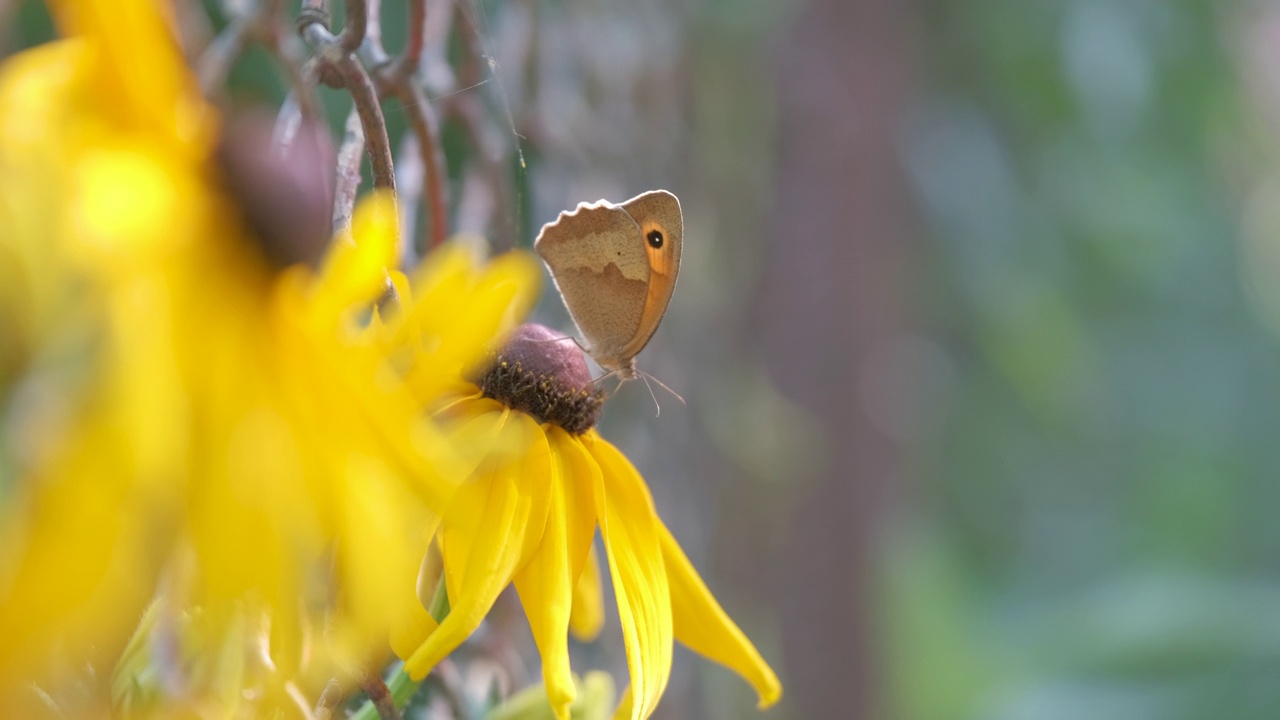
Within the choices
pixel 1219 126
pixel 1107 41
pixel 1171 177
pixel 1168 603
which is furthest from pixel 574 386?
pixel 1219 126

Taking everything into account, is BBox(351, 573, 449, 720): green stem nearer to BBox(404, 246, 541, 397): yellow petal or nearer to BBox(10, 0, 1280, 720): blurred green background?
BBox(404, 246, 541, 397): yellow petal

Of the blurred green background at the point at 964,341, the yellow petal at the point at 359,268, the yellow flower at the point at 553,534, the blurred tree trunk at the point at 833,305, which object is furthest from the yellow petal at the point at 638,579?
the blurred tree trunk at the point at 833,305

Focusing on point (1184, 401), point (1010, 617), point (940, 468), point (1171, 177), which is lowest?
point (1010, 617)

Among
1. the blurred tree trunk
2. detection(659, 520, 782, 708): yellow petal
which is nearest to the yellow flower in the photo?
detection(659, 520, 782, 708): yellow petal

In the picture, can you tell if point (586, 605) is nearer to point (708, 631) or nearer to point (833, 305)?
point (708, 631)

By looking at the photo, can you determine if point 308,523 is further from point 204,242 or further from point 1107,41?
point 1107,41

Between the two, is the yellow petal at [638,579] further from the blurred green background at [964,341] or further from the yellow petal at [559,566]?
the blurred green background at [964,341]

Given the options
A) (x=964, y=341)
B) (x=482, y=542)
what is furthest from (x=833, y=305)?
(x=482, y=542)
